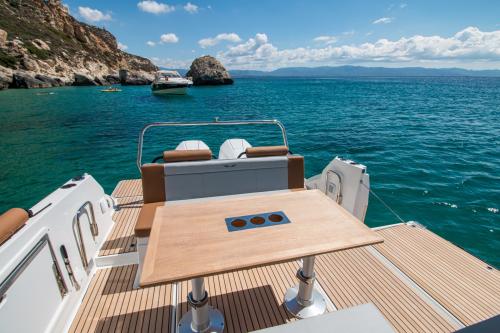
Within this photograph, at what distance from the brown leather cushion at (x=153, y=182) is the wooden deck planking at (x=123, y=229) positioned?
76 centimetres

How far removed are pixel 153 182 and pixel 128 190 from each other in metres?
2.40

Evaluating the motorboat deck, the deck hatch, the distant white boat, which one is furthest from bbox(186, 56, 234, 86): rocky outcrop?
the deck hatch

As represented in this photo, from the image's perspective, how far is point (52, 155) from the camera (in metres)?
9.89

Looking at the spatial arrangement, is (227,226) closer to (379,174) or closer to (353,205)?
(353,205)

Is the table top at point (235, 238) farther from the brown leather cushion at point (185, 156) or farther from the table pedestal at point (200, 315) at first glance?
the brown leather cushion at point (185, 156)

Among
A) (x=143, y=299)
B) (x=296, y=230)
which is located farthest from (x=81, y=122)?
(x=296, y=230)

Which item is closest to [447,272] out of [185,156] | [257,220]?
[257,220]

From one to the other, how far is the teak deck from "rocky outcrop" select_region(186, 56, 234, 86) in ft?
217

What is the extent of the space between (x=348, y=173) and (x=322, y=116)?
15.7 m

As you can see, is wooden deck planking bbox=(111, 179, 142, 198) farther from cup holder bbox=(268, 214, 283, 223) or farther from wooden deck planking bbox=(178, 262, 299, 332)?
cup holder bbox=(268, 214, 283, 223)

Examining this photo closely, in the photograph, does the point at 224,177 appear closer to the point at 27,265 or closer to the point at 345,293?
the point at 345,293

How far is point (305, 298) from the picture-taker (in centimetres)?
254

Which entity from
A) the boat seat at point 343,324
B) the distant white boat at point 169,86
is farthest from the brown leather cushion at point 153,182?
the distant white boat at point 169,86

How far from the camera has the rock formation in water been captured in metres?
39.1
